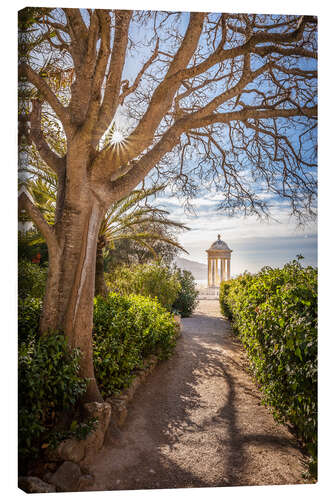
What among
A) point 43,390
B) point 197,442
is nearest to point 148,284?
point 197,442

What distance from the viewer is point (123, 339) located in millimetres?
3279

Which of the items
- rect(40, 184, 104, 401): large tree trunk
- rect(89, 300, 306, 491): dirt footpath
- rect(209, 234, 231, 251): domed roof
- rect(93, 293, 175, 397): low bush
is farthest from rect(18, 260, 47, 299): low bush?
rect(209, 234, 231, 251): domed roof

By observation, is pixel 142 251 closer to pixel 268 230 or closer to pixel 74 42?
pixel 268 230

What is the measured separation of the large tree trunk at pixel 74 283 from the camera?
247cm

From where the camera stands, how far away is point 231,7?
2.71 metres

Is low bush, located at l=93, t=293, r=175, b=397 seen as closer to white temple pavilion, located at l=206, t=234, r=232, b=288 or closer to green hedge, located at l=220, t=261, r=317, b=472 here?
green hedge, located at l=220, t=261, r=317, b=472

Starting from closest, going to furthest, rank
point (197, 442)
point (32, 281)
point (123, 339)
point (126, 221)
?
1. point (197, 442)
2. point (123, 339)
3. point (32, 281)
4. point (126, 221)

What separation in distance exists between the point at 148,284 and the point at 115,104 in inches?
174

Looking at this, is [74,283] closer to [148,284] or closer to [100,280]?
[100,280]

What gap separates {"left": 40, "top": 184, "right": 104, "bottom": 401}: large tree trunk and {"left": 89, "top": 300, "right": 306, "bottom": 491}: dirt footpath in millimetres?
524

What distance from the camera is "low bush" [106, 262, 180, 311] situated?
22.0 feet

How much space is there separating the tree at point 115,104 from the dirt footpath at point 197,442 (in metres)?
0.55

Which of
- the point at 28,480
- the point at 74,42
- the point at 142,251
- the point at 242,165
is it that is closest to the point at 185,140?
the point at 242,165
